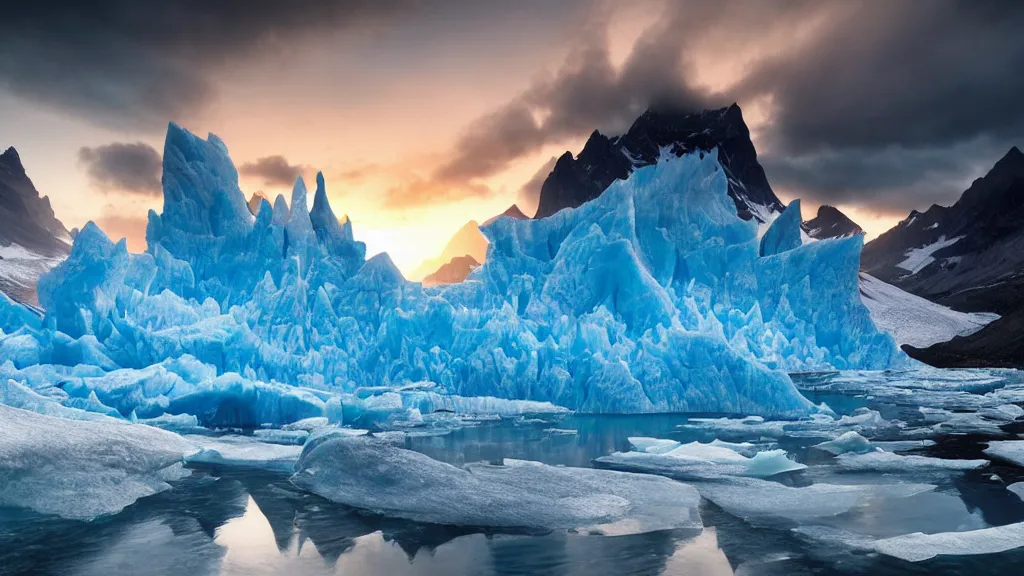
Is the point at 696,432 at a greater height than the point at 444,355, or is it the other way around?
the point at 444,355

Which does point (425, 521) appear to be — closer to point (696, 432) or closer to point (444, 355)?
point (696, 432)

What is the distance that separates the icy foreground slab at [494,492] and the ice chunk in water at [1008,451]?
698 centimetres

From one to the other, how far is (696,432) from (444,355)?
11.3 meters

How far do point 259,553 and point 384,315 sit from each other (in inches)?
801

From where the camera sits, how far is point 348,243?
3262 centimetres

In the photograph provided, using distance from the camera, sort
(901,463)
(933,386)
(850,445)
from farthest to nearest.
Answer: (933,386) < (850,445) < (901,463)

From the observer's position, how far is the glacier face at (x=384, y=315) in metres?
22.5

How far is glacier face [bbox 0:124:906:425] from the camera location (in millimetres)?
22547

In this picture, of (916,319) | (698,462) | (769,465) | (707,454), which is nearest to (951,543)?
(769,465)

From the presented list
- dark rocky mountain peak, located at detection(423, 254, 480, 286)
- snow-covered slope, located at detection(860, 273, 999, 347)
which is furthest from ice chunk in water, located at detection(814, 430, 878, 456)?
dark rocky mountain peak, located at detection(423, 254, 480, 286)

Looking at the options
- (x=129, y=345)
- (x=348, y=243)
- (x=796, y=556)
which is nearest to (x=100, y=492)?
(x=796, y=556)

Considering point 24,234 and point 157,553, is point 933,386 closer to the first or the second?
point 157,553

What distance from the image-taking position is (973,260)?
114375mm

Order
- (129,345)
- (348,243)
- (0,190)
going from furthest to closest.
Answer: (0,190) < (348,243) < (129,345)
